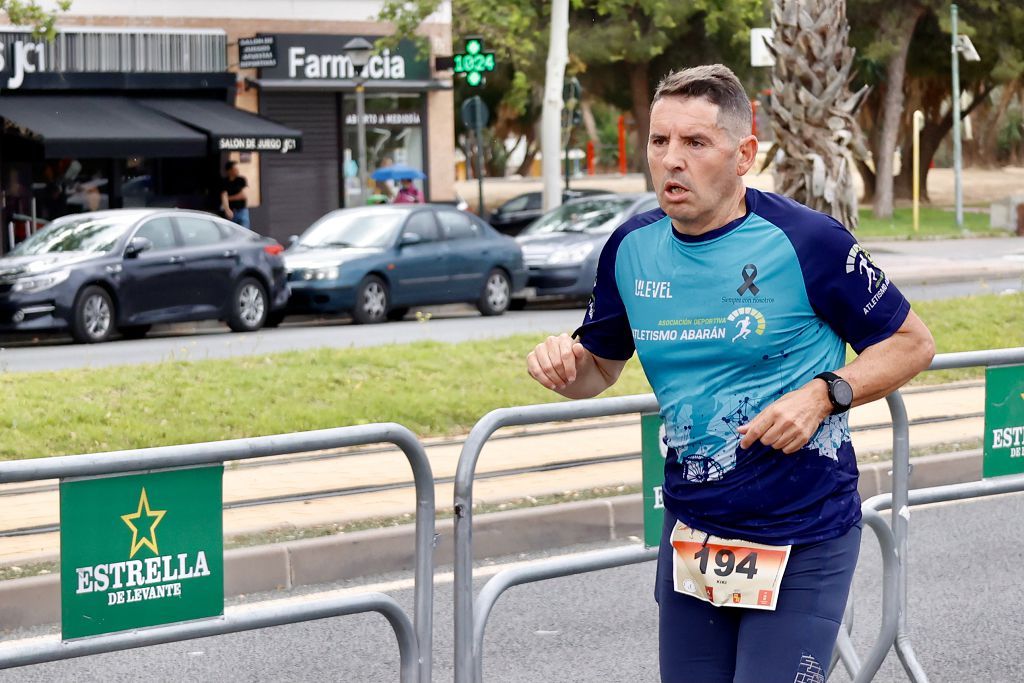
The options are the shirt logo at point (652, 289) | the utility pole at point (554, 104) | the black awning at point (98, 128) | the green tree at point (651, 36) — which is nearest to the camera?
the shirt logo at point (652, 289)

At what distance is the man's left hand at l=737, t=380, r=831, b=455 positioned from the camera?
339cm

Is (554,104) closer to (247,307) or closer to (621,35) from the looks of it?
(621,35)

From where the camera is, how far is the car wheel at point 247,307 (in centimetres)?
2030

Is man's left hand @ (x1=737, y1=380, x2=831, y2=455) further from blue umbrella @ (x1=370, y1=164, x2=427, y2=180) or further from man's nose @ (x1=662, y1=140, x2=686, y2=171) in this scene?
blue umbrella @ (x1=370, y1=164, x2=427, y2=180)

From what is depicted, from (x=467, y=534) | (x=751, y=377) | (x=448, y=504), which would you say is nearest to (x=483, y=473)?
(x=448, y=504)

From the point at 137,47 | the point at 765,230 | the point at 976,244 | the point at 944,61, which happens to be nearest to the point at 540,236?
the point at 137,47

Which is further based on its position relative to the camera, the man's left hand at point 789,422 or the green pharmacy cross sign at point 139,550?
the green pharmacy cross sign at point 139,550

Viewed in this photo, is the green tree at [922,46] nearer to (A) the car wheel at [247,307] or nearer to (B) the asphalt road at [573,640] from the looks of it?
(A) the car wheel at [247,307]

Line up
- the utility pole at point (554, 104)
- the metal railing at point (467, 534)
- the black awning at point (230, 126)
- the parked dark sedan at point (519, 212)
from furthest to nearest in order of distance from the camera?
the parked dark sedan at point (519, 212)
the utility pole at point (554, 104)
the black awning at point (230, 126)
the metal railing at point (467, 534)

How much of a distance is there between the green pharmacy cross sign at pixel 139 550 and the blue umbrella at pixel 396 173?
1154 inches

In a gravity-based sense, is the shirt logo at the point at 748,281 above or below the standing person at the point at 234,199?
above

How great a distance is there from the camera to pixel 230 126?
30078 mm

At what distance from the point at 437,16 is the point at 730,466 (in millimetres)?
32358

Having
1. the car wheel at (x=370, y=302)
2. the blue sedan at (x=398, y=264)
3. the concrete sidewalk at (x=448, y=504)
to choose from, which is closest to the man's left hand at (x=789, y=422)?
the concrete sidewalk at (x=448, y=504)
